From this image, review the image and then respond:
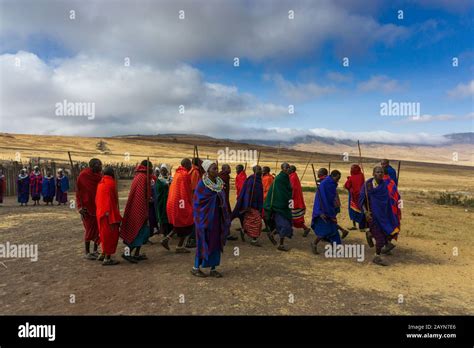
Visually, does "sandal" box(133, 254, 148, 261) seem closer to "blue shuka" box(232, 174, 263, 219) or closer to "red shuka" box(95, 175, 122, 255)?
"red shuka" box(95, 175, 122, 255)

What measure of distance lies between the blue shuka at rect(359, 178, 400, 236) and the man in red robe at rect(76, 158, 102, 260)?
6027 mm

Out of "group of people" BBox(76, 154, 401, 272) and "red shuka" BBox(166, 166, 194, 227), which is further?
"red shuka" BBox(166, 166, 194, 227)

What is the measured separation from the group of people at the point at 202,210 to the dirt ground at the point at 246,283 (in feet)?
1.52

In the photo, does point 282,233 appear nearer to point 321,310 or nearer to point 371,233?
point 371,233

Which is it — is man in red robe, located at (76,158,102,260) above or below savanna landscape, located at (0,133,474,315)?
above

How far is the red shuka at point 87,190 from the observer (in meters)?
7.28

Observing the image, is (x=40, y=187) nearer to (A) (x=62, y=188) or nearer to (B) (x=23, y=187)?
(B) (x=23, y=187)

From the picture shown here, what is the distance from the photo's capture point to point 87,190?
7.33m

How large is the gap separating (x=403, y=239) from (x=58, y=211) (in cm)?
1318

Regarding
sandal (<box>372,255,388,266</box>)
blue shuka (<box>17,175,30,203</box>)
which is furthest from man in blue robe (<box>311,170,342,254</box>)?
blue shuka (<box>17,175,30,203</box>)

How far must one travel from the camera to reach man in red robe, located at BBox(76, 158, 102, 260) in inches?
287

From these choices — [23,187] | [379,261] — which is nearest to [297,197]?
[379,261]

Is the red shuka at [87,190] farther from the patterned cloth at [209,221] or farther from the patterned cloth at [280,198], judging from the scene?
the patterned cloth at [280,198]

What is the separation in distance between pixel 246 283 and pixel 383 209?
3606 millimetres
